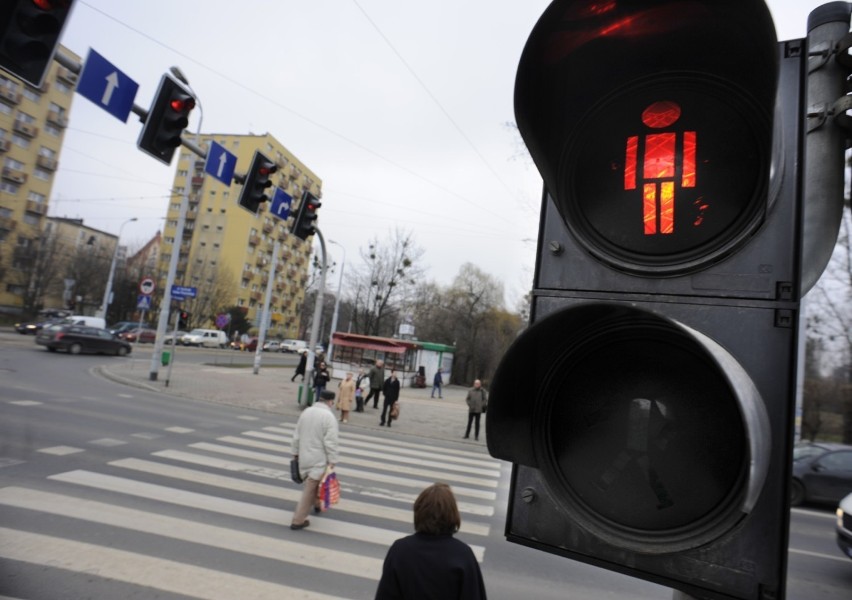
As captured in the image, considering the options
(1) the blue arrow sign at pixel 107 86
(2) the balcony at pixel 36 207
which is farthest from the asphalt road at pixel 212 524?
(2) the balcony at pixel 36 207

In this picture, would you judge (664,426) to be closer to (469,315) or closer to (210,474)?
(210,474)

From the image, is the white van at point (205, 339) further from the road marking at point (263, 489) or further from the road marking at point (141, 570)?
the road marking at point (141, 570)

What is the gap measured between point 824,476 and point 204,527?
459 inches

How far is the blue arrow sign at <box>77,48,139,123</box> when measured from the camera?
7.23m

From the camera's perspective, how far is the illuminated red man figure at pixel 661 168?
135 centimetres

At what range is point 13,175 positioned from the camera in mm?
53625

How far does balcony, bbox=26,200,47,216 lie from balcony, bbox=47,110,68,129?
911 cm

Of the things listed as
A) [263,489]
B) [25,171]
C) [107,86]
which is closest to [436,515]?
[263,489]

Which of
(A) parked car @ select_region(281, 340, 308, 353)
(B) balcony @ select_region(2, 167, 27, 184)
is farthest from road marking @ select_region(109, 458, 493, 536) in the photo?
(B) balcony @ select_region(2, 167, 27, 184)

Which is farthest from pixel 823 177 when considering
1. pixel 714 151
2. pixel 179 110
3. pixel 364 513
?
pixel 179 110

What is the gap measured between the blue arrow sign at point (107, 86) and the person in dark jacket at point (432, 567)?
7.88 meters

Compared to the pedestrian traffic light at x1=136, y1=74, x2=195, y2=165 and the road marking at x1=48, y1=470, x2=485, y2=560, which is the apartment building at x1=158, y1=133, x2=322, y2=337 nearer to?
the pedestrian traffic light at x1=136, y1=74, x2=195, y2=165

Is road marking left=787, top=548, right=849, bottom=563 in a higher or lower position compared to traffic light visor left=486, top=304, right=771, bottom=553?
lower

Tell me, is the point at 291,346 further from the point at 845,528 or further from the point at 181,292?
the point at 845,528
